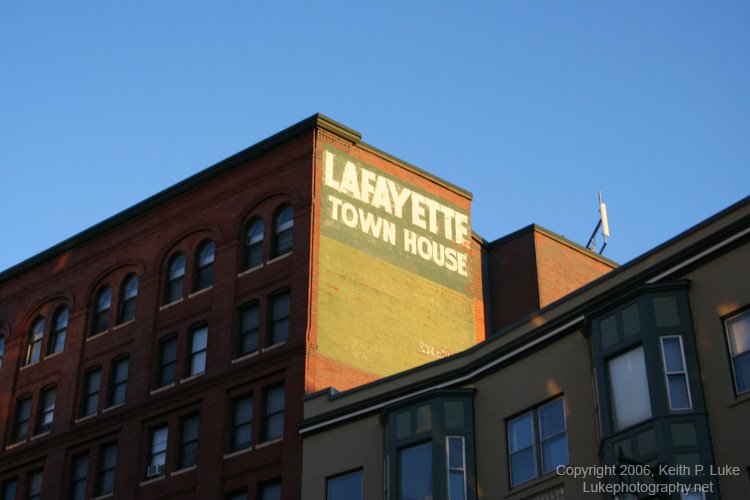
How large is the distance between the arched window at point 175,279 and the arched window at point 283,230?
4.77m

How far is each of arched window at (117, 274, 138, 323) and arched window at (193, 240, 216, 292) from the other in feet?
11.5

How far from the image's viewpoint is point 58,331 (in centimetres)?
5384

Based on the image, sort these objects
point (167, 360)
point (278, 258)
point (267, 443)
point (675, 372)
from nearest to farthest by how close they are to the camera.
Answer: point (675, 372) → point (267, 443) → point (278, 258) → point (167, 360)

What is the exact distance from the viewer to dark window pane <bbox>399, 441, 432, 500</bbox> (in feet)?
117

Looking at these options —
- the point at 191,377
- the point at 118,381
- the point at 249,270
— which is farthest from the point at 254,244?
the point at 118,381

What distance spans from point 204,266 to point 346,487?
13.8 metres

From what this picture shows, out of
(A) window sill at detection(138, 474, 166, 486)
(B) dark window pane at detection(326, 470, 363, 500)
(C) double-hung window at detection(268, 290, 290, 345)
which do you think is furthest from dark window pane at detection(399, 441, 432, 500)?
(A) window sill at detection(138, 474, 166, 486)

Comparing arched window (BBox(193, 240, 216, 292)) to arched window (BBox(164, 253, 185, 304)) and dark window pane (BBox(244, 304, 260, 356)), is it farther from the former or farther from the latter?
dark window pane (BBox(244, 304, 260, 356))

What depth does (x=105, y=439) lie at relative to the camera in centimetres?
4831

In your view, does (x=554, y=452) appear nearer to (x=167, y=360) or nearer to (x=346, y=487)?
(x=346, y=487)

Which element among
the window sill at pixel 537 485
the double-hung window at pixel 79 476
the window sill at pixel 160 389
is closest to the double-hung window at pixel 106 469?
the double-hung window at pixel 79 476

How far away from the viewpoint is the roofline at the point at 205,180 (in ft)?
157

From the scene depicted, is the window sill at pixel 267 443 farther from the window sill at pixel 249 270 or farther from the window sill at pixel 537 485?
the window sill at pixel 537 485

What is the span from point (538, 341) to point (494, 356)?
181 centimetres
